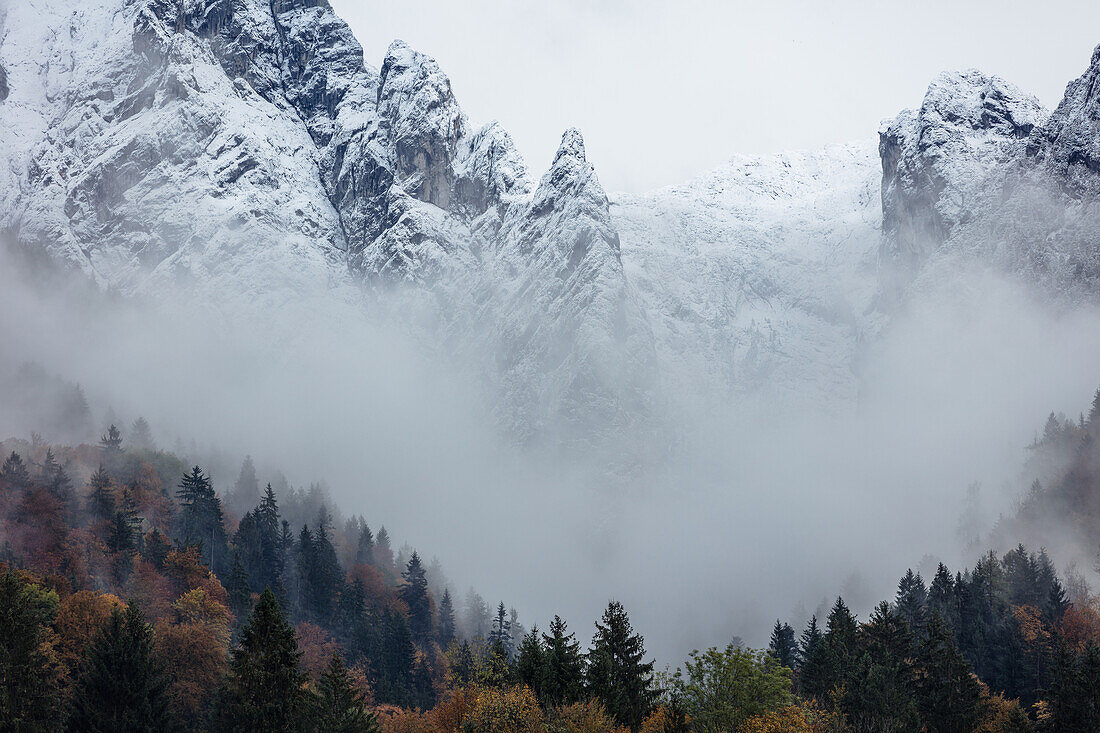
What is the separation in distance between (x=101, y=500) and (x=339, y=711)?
7962 centimetres

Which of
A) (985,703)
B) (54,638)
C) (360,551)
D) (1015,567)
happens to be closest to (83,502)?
(360,551)

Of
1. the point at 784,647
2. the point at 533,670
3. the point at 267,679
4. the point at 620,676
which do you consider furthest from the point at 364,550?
the point at 267,679

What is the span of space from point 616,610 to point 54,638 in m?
39.9

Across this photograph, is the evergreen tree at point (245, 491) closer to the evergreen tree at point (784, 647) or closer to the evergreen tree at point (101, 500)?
the evergreen tree at point (101, 500)

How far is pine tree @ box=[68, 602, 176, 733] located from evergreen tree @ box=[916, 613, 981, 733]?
169ft

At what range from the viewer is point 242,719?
54156 mm

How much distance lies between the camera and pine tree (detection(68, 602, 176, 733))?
173 feet

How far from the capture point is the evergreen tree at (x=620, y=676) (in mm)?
63812

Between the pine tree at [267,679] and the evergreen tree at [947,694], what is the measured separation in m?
44.6

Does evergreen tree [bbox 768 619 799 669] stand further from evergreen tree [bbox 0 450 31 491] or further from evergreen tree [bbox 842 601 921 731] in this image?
evergreen tree [bbox 0 450 31 491]

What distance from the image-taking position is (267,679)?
2137 inches

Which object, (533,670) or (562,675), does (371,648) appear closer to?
(533,670)

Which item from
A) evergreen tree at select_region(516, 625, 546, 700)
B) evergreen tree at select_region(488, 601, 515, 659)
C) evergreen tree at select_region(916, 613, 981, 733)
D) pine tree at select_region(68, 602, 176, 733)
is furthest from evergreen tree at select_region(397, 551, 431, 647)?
pine tree at select_region(68, 602, 176, 733)

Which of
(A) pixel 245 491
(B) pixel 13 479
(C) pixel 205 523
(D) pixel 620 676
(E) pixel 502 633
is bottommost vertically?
(D) pixel 620 676
